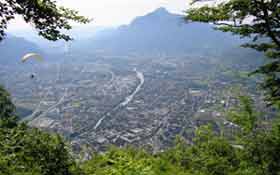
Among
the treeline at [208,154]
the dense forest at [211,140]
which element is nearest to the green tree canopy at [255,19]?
the dense forest at [211,140]

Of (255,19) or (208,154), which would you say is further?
(208,154)

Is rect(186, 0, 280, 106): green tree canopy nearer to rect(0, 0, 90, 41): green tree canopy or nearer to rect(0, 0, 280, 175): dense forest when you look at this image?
rect(0, 0, 280, 175): dense forest

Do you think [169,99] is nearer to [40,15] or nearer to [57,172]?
[57,172]

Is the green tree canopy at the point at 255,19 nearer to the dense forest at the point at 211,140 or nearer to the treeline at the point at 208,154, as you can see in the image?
the dense forest at the point at 211,140

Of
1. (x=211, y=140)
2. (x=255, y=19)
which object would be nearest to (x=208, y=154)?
(x=211, y=140)

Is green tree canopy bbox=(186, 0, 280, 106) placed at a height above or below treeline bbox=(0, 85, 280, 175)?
above

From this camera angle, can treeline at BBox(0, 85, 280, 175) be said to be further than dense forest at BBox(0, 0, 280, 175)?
Yes

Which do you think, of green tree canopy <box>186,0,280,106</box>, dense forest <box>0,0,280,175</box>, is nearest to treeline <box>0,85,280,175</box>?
dense forest <box>0,0,280,175</box>

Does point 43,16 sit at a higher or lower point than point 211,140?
higher

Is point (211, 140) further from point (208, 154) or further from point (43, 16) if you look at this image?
point (43, 16)
